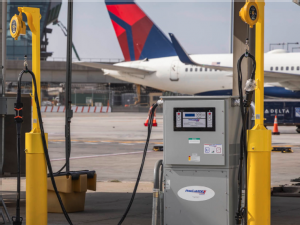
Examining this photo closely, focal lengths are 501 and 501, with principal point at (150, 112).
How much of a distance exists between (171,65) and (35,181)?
109 feet

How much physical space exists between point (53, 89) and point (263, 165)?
118539 millimetres

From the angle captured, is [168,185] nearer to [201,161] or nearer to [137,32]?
[201,161]

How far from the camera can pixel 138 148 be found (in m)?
17.6

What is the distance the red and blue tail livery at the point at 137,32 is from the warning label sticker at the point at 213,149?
36.9 metres

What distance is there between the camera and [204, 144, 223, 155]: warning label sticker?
5016mm

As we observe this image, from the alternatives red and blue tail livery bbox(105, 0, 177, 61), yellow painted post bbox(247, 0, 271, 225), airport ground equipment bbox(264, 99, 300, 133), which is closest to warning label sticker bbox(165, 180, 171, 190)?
yellow painted post bbox(247, 0, 271, 225)

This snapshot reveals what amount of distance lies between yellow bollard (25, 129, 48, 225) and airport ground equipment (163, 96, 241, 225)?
51.0 inches

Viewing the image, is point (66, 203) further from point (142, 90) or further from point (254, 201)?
point (142, 90)

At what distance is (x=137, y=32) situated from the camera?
4328 centimetres

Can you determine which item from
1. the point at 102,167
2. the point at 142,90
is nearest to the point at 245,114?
the point at 102,167

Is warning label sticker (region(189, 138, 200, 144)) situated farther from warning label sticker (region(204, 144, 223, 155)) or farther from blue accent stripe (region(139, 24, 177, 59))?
blue accent stripe (region(139, 24, 177, 59))

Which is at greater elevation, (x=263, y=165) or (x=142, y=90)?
(x=142, y=90)

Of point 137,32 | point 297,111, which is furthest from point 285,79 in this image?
point 137,32

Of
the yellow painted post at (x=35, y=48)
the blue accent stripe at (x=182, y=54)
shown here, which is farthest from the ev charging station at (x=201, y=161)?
the blue accent stripe at (x=182, y=54)
